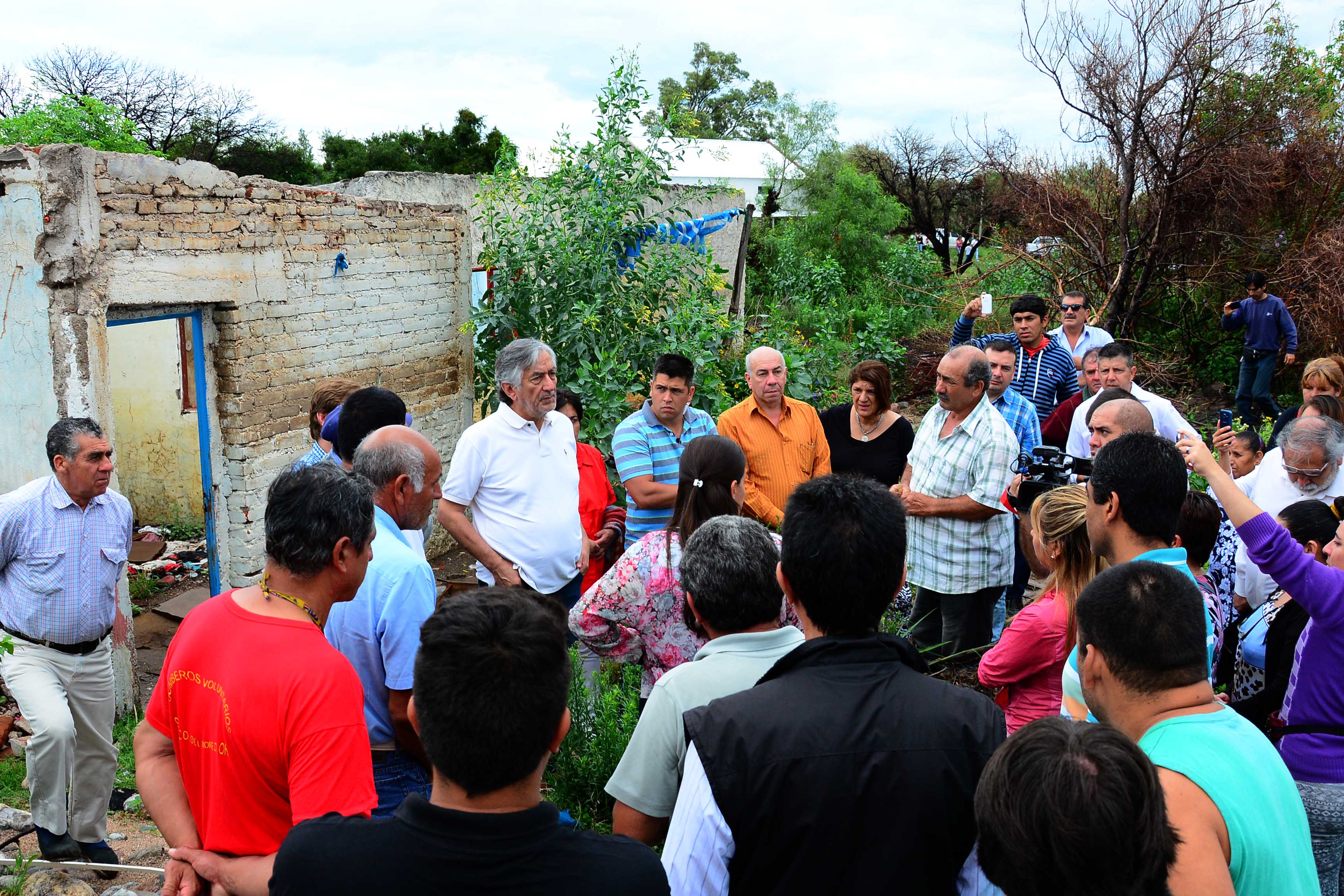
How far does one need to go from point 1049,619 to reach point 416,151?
3124 centimetres

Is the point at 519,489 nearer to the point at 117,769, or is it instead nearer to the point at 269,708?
the point at 269,708

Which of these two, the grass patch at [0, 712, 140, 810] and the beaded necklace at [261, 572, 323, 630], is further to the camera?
the grass patch at [0, 712, 140, 810]

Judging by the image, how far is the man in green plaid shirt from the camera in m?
4.57

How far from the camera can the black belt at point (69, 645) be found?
13.7 feet

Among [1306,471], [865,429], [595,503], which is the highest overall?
[1306,471]

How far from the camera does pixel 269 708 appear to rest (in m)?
1.91

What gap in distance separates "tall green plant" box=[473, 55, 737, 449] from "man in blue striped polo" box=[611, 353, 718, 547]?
8.28 feet

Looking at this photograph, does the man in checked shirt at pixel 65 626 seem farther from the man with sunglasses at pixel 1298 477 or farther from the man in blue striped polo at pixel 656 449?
the man with sunglasses at pixel 1298 477

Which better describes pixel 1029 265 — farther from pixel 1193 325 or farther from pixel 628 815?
pixel 628 815

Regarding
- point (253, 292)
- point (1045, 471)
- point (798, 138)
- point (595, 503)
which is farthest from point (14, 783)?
point (798, 138)

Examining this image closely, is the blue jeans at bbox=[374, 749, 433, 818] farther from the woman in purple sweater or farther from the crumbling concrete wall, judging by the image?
the crumbling concrete wall

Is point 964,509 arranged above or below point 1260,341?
below

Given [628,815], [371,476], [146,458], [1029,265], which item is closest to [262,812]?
[628,815]

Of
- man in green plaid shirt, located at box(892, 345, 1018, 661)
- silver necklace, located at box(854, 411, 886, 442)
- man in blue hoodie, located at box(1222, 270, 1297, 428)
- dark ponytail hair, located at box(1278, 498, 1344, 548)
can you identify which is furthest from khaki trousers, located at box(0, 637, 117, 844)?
man in blue hoodie, located at box(1222, 270, 1297, 428)
